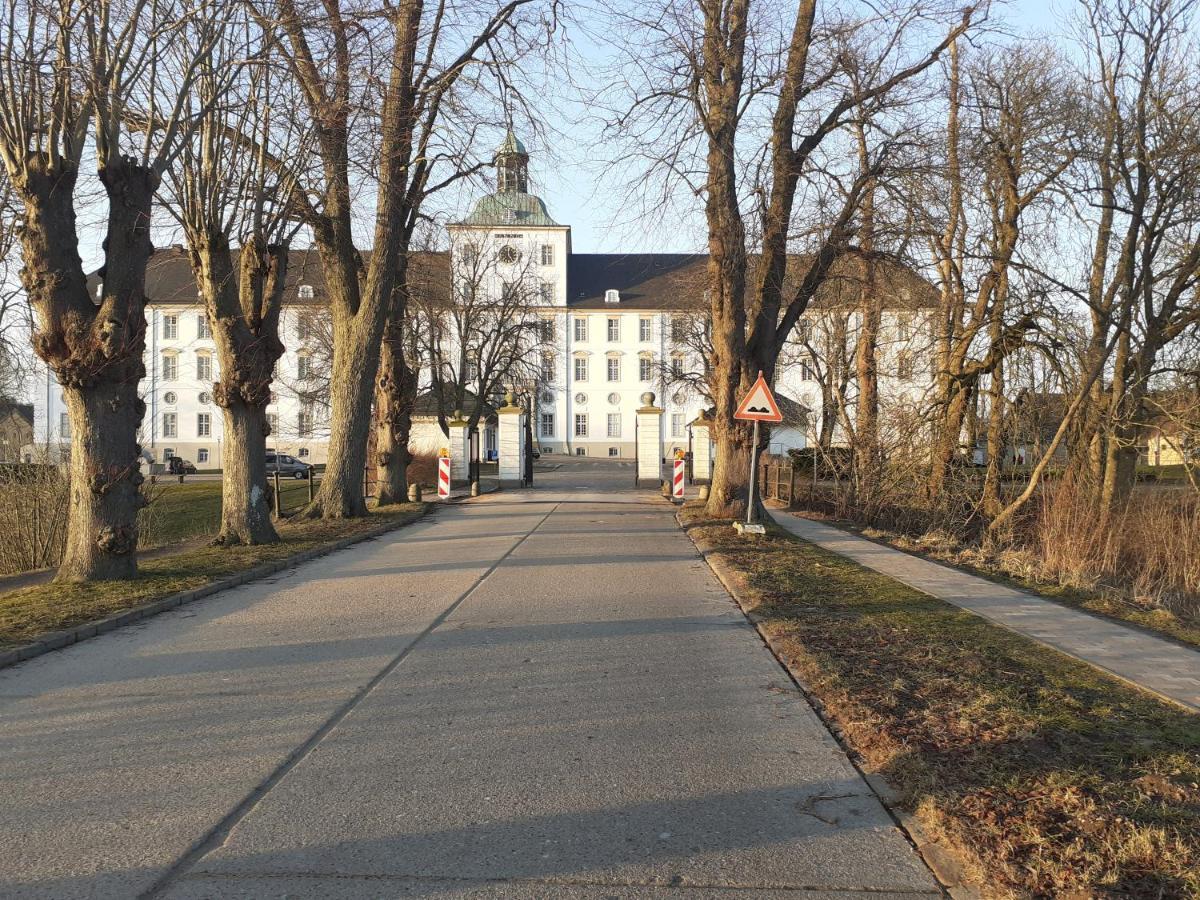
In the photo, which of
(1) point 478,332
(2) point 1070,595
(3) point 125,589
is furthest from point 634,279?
(3) point 125,589

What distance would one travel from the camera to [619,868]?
13.0 feet

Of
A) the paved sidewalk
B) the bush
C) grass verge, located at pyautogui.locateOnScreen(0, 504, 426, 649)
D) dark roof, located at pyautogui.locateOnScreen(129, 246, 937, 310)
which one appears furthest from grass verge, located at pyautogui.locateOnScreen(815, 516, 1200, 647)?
the bush

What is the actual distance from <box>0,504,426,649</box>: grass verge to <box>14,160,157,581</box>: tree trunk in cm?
58

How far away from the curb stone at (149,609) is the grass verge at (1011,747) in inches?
237

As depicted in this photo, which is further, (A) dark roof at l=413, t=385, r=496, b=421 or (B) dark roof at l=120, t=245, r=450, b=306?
(A) dark roof at l=413, t=385, r=496, b=421

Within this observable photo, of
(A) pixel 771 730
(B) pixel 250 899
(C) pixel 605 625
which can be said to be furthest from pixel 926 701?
(B) pixel 250 899

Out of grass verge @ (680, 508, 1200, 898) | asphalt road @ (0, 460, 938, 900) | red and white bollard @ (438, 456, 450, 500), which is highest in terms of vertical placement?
red and white bollard @ (438, 456, 450, 500)

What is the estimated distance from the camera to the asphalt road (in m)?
3.93

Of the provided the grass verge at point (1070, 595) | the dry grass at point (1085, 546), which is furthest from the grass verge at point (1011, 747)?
the dry grass at point (1085, 546)

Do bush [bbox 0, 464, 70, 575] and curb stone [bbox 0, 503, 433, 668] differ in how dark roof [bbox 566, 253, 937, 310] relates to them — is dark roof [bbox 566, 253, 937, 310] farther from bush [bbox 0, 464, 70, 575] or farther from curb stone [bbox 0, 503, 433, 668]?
bush [bbox 0, 464, 70, 575]

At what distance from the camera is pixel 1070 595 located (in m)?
11.8

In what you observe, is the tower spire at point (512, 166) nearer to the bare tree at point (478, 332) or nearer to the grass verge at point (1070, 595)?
the grass verge at point (1070, 595)

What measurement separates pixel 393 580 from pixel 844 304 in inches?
557

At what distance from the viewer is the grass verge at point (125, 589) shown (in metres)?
8.66
